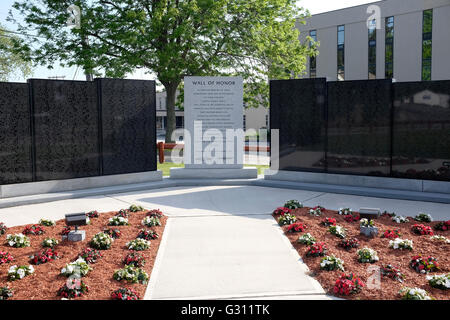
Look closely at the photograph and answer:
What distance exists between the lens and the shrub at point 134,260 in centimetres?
574

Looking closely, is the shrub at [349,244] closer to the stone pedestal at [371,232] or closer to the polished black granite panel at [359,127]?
the stone pedestal at [371,232]

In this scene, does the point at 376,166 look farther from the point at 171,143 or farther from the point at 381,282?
the point at 171,143

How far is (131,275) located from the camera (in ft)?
17.0

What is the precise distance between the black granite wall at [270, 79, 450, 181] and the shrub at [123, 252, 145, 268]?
7.65 meters

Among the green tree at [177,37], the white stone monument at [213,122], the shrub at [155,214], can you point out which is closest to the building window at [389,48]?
the green tree at [177,37]

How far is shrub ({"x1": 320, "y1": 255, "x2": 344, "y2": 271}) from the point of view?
219 inches

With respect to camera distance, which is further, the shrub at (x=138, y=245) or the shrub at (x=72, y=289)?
the shrub at (x=138, y=245)

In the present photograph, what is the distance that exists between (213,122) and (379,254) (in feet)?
26.3

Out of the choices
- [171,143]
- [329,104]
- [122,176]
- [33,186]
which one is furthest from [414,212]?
[171,143]

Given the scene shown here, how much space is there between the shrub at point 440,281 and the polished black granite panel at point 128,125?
9.18m

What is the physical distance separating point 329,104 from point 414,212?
421 centimetres

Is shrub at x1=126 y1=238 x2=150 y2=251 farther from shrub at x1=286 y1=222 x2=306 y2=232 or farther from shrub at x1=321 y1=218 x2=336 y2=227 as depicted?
shrub at x1=321 y1=218 x2=336 y2=227

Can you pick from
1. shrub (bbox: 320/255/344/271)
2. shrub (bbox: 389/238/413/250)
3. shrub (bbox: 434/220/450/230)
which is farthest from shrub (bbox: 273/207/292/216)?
shrub (bbox: 320/255/344/271)

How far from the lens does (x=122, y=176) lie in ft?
40.5
